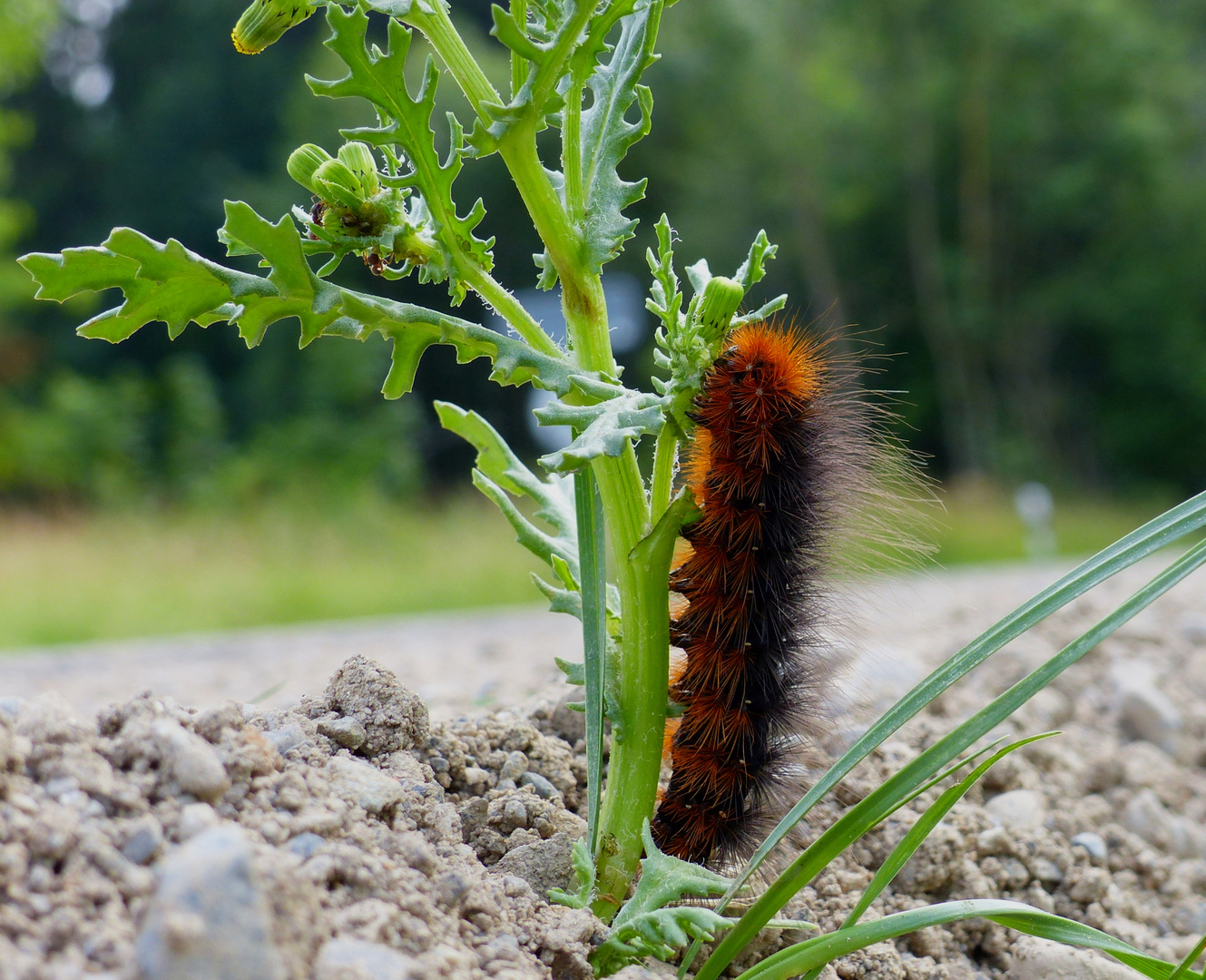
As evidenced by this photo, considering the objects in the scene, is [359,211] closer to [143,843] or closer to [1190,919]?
[143,843]

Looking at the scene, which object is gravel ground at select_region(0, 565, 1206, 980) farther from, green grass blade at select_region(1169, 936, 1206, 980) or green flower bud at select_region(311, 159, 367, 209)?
green flower bud at select_region(311, 159, 367, 209)

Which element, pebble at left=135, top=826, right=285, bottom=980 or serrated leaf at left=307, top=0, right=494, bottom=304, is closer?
pebble at left=135, top=826, right=285, bottom=980

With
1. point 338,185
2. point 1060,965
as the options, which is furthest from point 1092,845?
point 338,185

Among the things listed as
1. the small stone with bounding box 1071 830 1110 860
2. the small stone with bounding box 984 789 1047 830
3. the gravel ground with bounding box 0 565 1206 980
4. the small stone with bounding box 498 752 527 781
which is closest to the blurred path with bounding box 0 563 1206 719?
the gravel ground with bounding box 0 565 1206 980

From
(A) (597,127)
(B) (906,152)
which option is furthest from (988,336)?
(A) (597,127)

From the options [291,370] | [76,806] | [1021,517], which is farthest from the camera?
[291,370]

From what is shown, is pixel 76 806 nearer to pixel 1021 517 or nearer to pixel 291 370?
pixel 1021 517
